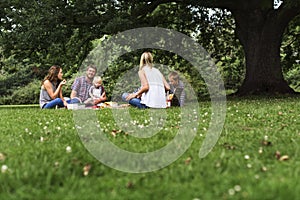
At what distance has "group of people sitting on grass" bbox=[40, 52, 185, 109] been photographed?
10.8 m

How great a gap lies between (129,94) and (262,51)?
7080mm

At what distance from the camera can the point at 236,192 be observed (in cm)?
282

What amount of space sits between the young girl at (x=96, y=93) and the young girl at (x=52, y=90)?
0.86 m

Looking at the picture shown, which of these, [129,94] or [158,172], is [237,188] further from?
[129,94]

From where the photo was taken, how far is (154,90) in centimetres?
1075

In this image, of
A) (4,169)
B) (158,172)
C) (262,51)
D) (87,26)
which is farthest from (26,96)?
(158,172)

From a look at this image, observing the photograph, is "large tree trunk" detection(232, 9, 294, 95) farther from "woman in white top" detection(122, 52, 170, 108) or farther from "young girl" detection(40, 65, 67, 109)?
"young girl" detection(40, 65, 67, 109)

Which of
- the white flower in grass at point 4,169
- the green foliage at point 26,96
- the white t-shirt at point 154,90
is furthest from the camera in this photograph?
the green foliage at point 26,96

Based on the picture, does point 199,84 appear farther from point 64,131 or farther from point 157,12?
point 64,131

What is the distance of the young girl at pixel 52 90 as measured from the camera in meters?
12.1

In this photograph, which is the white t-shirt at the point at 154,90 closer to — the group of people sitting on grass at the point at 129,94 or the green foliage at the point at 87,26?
the group of people sitting on grass at the point at 129,94

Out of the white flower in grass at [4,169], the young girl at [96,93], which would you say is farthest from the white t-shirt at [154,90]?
the white flower in grass at [4,169]

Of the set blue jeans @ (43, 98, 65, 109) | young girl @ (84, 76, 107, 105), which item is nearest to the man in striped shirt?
young girl @ (84, 76, 107, 105)

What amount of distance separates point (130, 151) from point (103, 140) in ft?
2.63
